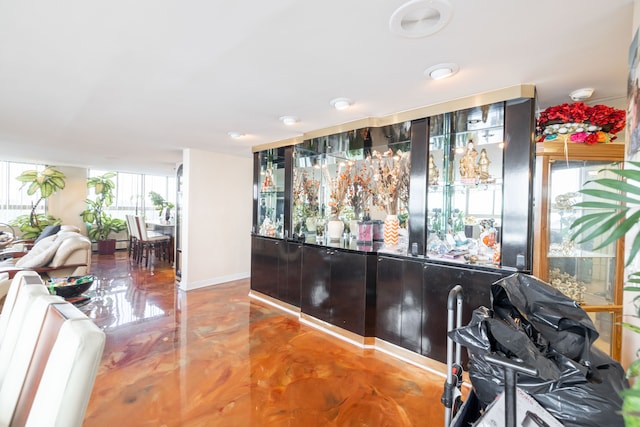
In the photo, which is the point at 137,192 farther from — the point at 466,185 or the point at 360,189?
the point at 466,185

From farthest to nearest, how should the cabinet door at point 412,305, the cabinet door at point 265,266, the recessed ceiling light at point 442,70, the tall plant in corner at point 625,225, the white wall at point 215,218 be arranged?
the white wall at point 215,218 < the cabinet door at point 265,266 < the cabinet door at point 412,305 < the recessed ceiling light at point 442,70 < the tall plant in corner at point 625,225

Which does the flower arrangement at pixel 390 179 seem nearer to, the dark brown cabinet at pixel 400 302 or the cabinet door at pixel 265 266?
the dark brown cabinet at pixel 400 302

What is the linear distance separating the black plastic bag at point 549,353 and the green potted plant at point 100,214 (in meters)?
8.90

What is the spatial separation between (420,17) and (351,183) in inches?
90.8

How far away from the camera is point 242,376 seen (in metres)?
2.37

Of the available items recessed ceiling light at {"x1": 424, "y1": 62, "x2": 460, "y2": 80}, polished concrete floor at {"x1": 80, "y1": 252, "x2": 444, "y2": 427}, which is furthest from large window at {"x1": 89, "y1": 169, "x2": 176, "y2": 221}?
recessed ceiling light at {"x1": 424, "y1": 62, "x2": 460, "y2": 80}

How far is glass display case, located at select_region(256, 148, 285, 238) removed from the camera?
423 cm

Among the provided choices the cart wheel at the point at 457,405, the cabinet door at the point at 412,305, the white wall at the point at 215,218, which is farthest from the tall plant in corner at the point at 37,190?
the cart wheel at the point at 457,405

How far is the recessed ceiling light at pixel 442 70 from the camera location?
1903 mm

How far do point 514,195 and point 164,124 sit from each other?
3.58 m

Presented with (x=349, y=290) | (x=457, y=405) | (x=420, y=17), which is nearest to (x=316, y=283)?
(x=349, y=290)

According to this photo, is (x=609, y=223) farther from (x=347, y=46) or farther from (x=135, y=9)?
(x=135, y=9)

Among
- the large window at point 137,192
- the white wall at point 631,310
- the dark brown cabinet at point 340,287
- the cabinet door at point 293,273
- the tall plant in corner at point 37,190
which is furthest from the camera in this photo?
the large window at point 137,192

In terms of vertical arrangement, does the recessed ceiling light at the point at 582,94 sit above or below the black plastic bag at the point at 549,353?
above
